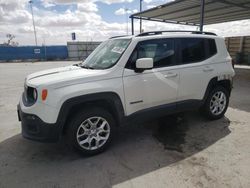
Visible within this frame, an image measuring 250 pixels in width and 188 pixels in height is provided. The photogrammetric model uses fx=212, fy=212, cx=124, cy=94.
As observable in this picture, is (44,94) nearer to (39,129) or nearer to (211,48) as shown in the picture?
(39,129)

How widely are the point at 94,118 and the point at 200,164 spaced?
169 cm


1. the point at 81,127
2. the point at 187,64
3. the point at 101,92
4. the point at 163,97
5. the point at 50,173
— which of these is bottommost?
the point at 50,173

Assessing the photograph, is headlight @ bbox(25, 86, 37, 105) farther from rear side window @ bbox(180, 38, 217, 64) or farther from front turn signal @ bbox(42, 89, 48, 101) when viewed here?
rear side window @ bbox(180, 38, 217, 64)

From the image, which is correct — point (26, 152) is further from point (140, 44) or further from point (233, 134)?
point (233, 134)

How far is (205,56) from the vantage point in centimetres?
425

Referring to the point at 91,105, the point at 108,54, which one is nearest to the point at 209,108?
the point at 108,54

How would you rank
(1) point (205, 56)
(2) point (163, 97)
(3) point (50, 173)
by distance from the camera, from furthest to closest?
1. (1) point (205, 56)
2. (2) point (163, 97)
3. (3) point (50, 173)

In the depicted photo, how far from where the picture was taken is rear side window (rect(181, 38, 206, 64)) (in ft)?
13.1

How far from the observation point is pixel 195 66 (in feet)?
13.3

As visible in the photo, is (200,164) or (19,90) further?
(19,90)

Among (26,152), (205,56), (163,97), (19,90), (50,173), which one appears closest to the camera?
(50,173)

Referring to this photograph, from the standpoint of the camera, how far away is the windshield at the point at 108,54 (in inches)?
138

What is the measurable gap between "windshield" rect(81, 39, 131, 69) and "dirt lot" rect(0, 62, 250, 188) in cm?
142

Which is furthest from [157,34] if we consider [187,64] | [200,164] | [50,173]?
[50,173]
